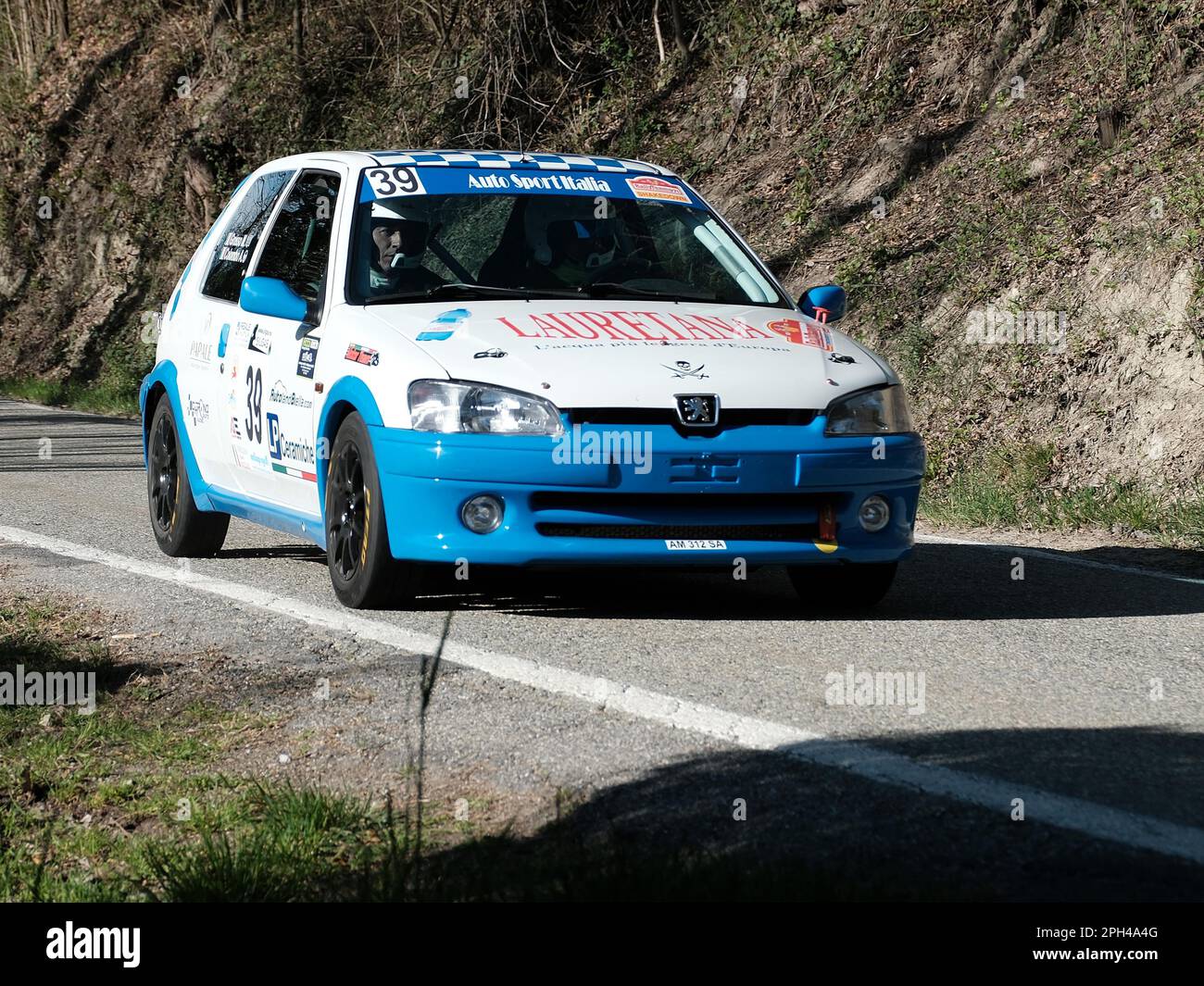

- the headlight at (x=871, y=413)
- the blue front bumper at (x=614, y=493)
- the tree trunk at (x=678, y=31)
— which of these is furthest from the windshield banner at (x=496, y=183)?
the tree trunk at (x=678, y=31)

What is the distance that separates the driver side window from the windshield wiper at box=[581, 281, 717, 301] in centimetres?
114

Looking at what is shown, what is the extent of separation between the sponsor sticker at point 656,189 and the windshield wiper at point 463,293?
990mm

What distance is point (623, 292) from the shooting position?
312 inches

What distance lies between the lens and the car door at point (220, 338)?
8.78 m

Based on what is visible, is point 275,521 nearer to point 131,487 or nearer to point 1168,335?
point 131,487

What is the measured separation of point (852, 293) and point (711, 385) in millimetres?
8786

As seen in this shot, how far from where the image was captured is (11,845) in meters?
4.73

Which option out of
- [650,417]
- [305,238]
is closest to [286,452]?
[305,238]

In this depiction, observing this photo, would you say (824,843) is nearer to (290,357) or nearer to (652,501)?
(652,501)

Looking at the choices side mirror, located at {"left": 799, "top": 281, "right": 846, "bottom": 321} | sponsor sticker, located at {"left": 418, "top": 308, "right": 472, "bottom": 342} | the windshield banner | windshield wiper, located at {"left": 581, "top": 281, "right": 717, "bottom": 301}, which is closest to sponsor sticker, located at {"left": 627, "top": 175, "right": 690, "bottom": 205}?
the windshield banner

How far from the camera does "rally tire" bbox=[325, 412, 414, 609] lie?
7.17m

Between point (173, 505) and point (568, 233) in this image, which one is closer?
point (568, 233)

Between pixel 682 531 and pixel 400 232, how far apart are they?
6.51 ft

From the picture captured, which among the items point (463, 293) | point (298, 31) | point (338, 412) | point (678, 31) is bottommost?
point (338, 412)
